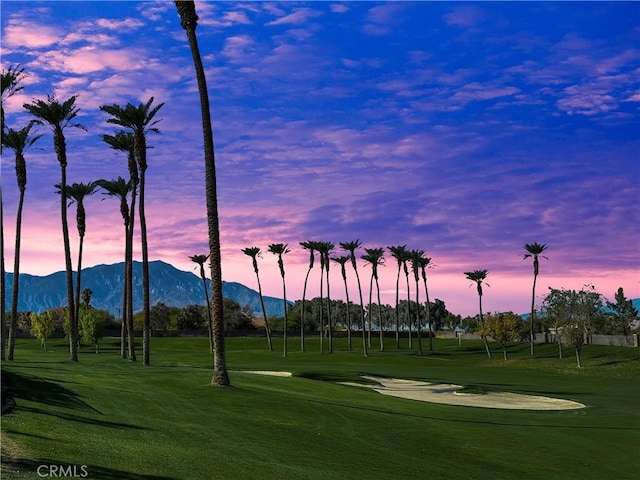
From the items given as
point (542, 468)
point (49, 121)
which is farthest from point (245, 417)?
point (49, 121)

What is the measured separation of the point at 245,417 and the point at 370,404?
11.4 metres

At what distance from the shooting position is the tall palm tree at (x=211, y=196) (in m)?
35.7

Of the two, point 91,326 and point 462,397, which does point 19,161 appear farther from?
point 462,397

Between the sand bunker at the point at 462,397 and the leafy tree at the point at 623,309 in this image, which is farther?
the leafy tree at the point at 623,309

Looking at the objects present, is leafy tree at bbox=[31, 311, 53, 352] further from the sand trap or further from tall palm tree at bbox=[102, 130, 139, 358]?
the sand trap

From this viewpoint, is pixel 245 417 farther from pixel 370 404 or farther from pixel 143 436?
pixel 370 404

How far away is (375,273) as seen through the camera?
125062 mm

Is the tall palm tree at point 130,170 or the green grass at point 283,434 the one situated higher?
the tall palm tree at point 130,170

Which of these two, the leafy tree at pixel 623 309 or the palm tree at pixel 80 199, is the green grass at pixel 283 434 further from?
the leafy tree at pixel 623 309

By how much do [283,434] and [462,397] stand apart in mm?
28208
